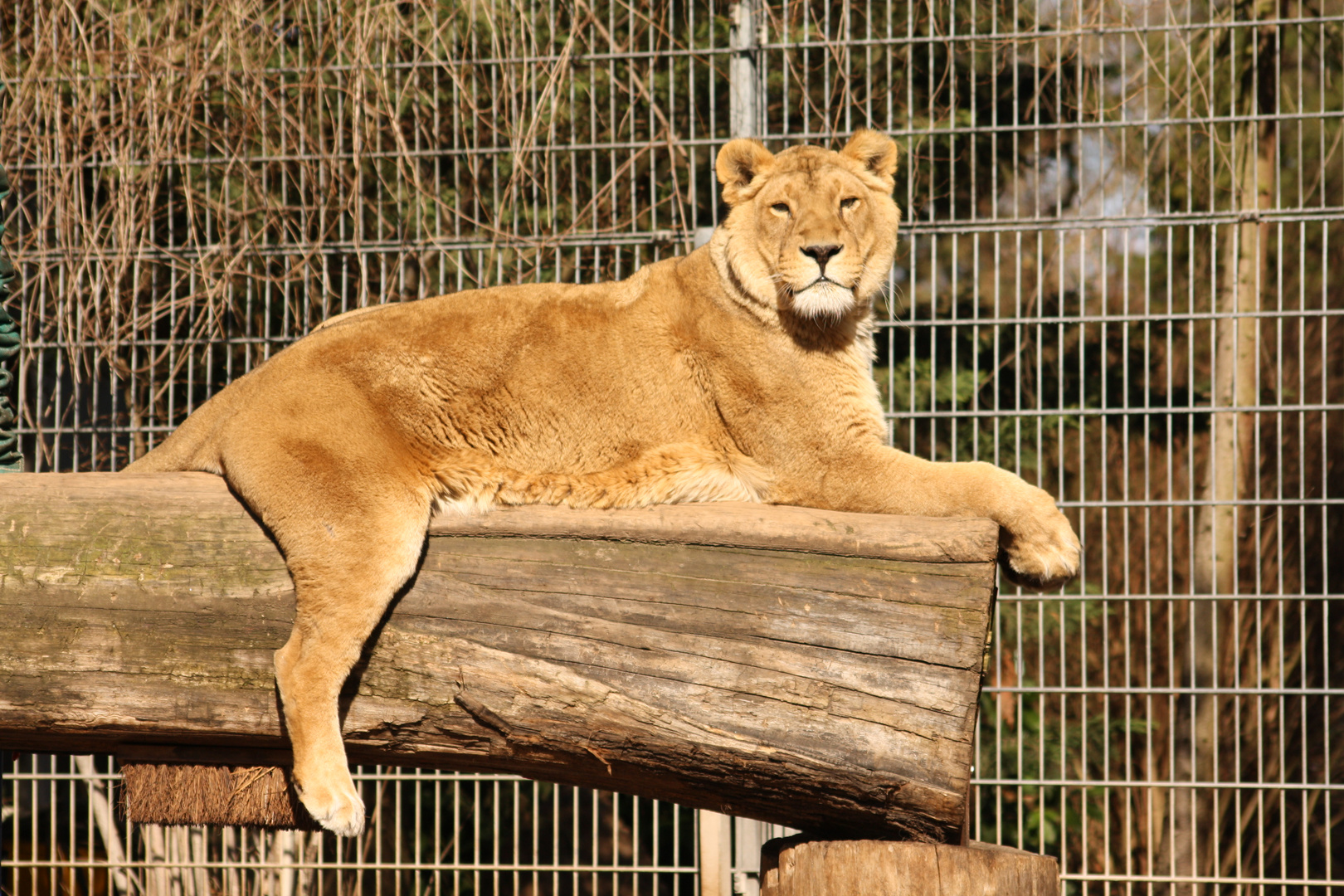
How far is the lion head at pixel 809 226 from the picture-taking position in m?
3.30

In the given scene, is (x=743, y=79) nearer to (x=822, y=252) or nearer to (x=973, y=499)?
(x=822, y=252)

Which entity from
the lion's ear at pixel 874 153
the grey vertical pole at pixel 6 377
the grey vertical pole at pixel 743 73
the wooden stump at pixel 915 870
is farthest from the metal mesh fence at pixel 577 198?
the wooden stump at pixel 915 870

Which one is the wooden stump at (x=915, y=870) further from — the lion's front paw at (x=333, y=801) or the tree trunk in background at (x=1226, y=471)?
the tree trunk in background at (x=1226, y=471)

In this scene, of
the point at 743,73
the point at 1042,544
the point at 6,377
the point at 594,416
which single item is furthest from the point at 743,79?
the point at 6,377

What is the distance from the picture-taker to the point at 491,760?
2.88m

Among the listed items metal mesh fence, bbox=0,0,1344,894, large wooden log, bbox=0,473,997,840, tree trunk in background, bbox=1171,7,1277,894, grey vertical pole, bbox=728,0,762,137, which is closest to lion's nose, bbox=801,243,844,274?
large wooden log, bbox=0,473,997,840

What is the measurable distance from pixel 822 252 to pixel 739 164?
1.55 ft

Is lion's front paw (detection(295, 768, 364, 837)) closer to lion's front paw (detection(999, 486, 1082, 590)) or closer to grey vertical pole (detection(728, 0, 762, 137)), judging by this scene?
lion's front paw (detection(999, 486, 1082, 590))

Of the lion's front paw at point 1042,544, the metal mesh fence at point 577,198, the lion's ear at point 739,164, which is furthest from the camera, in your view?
the metal mesh fence at point 577,198

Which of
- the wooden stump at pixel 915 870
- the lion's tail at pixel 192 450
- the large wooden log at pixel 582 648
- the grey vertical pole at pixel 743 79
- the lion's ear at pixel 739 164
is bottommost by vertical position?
the wooden stump at pixel 915 870

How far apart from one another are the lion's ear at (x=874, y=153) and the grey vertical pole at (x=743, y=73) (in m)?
1.61

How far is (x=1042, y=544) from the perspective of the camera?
9.67 ft

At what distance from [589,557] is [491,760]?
0.57m

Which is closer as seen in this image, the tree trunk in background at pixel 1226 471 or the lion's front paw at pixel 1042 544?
the lion's front paw at pixel 1042 544
